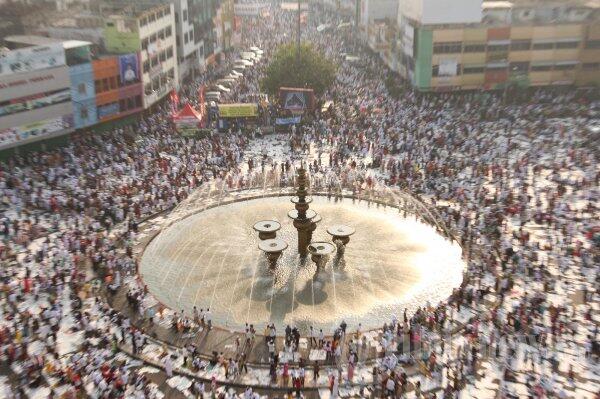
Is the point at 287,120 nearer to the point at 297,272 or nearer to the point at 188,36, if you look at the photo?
the point at 188,36

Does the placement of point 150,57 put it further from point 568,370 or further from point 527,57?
point 568,370

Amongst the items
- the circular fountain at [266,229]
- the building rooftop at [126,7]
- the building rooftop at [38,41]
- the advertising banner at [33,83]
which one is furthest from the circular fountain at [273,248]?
the building rooftop at [126,7]

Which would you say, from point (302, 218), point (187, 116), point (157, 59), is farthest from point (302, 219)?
point (157, 59)

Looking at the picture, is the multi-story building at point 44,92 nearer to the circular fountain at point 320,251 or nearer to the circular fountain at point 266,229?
the circular fountain at point 266,229

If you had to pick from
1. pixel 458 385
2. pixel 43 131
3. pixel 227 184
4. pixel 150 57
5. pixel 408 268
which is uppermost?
pixel 150 57

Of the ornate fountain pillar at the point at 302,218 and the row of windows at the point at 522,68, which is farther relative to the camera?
the row of windows at the point at 522,68

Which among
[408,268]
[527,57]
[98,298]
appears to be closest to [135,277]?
[98,298]

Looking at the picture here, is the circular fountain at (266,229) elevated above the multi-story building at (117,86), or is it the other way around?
the multi-story building at (117,86)

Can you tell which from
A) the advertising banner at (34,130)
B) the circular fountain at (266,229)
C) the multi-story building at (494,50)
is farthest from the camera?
the multi-story building at (494,50)
